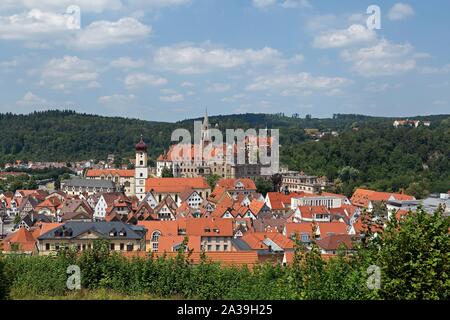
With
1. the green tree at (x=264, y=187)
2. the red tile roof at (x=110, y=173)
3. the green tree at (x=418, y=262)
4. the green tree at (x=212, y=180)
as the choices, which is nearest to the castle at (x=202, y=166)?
the red tile roof at (x=110, y=173)

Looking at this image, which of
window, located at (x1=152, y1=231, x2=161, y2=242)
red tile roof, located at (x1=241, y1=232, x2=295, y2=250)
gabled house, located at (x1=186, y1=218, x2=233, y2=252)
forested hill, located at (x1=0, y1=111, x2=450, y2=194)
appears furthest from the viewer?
forested hill, located at (x1=0, y1=111, x2=450, y2=194)

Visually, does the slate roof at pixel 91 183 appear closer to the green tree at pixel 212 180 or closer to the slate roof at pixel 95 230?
the green tree at pixel 212 180

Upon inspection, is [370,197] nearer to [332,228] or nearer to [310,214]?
[310,214]

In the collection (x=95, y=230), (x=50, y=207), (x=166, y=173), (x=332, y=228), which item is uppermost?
(x=166, y=173)

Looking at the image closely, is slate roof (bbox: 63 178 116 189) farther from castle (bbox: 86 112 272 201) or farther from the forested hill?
the forested hill

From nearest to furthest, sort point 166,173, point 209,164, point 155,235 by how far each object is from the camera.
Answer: point 155,235, point 166,173, point 209,164

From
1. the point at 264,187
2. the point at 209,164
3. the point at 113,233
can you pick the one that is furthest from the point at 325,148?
the point at 113,233

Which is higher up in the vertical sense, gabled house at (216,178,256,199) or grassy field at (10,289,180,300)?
grassy field at (10,289,180,300)

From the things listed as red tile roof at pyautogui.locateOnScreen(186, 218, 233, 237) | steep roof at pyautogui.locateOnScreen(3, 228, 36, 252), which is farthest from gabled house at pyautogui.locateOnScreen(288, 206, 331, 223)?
steep roof at pyautogui.locateOnScreen(3, 228, 36, 252)
